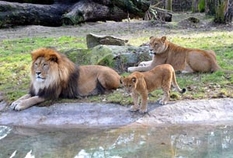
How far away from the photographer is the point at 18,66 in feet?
33.9

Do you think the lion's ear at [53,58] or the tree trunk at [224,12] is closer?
the lion's ear at [53,58]

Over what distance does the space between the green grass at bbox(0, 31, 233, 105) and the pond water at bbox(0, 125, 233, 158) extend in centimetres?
105

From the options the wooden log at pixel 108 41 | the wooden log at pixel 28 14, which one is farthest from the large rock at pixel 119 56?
the wooden log at pixel 28 14

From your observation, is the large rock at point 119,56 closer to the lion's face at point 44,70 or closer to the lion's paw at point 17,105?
the lion's face at point 44,70

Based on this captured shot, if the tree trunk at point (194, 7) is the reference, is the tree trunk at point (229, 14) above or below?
above

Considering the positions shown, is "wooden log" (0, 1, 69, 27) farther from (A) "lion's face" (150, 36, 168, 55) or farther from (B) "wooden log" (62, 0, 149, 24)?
(A) "lion's face" (150, 36, 168, 55)

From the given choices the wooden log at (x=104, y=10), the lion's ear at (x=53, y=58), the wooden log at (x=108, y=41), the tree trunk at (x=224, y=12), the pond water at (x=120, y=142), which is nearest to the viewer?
the pond water at (x=120, y=142)

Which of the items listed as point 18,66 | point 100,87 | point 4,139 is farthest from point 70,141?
point 18,66

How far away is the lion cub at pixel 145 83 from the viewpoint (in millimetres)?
6660

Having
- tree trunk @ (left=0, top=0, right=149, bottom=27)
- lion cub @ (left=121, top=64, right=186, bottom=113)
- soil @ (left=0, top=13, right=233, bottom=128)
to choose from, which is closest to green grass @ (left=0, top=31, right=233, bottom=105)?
soil @ (left=0, top=13, right=233, bottom=128)

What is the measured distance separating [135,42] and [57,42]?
2.47 meters

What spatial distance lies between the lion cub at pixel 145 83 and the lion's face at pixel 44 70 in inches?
53.5

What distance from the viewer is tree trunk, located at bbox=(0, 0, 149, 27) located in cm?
Answer: 1825

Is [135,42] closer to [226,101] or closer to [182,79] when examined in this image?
[182,79]
